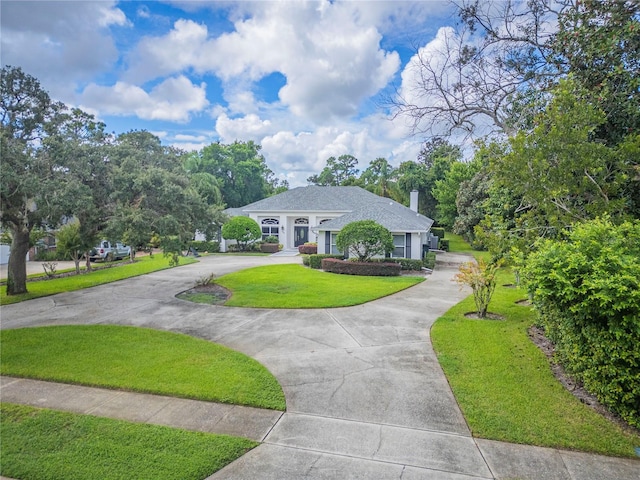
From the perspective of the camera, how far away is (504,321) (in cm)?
963

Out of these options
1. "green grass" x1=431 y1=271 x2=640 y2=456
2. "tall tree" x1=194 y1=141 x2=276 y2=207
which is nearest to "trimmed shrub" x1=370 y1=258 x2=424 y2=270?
"green grass" x1=431 y1=271 x2=640 y2=456

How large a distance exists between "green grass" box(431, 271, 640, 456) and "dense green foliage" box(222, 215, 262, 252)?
21.6 meters

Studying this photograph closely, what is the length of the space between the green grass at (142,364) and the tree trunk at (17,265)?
550 cm

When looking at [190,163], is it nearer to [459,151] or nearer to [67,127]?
[67,127]

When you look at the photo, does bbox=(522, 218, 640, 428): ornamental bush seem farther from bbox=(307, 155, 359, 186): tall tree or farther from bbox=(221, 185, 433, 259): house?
bbox=(307, 155, 359, 186): tall tree

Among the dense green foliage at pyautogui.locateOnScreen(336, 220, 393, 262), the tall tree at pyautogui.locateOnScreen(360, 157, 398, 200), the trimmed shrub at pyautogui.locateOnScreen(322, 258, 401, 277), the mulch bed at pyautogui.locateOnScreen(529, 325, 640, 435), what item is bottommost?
the mulch bed at pyautogui.locateOnScreen(529, 325, 640, 435)

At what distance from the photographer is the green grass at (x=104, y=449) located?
3660 millimetres

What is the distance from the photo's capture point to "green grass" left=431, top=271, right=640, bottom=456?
4371mm

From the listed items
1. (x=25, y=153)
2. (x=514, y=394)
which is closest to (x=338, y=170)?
(x=25, y=153)

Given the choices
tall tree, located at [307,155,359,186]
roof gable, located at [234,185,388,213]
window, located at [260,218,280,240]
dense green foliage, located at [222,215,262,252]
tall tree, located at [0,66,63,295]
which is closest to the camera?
tall tree, located at [0,66,63,295]

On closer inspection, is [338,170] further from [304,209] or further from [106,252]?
[106,252]

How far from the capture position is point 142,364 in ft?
21.3

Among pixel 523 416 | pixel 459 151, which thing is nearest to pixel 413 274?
pixel 459 151

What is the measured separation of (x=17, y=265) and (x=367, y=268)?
A: 47.2ft
